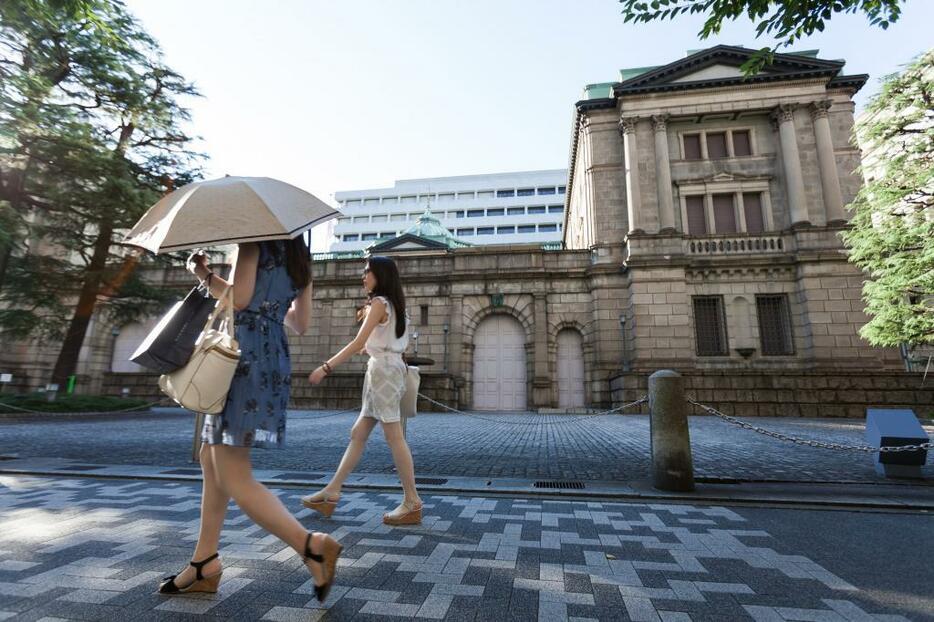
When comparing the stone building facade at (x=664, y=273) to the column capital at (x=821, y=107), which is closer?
the stone building facade at (x=664, y=273)

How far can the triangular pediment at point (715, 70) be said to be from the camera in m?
19.4

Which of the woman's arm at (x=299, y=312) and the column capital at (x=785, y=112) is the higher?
the column capital at (x=785, y=112)

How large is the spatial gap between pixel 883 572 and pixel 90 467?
7695 mm

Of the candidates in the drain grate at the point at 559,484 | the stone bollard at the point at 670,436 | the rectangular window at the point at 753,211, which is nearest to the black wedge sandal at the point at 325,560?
the drain grate at the point at 559,484

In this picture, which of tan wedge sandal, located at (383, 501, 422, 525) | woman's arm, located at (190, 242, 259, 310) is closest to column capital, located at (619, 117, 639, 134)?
tan wedge sandal, located at (383, 501, 422, 525)

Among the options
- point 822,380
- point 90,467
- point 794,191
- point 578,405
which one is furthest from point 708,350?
point 90,467

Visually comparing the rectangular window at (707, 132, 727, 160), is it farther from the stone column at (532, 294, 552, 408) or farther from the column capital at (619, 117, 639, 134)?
the stone column at (532, 294, 552, 408)

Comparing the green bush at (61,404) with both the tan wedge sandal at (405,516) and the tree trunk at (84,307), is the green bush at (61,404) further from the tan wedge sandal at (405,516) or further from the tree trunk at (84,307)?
the tan wedge sandal at (405,516)

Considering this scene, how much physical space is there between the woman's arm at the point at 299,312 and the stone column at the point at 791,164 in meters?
22.1

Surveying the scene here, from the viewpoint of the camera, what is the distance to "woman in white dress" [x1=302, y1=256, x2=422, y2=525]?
326cm

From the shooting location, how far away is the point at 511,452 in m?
6.95

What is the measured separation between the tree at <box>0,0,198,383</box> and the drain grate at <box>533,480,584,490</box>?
13025 mm

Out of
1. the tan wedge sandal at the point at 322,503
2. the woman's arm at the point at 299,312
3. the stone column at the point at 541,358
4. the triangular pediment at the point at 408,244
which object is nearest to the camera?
the woman's arm at the point at 299,312

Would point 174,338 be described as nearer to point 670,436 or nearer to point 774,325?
point 670,436
